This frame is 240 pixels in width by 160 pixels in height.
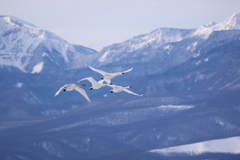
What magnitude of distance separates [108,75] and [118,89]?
251 cm

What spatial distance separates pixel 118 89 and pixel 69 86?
25.8ft

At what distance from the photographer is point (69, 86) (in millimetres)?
→ 80375

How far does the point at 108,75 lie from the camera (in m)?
84.0

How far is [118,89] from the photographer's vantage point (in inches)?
3329

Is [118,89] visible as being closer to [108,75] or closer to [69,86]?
[108,75]

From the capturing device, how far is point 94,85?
3184 inches

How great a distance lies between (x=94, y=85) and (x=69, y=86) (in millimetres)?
3416

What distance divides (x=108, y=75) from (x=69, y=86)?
21.5ft

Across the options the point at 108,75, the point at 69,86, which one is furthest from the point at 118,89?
the point at 69,86

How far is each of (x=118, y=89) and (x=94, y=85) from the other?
4968mm
